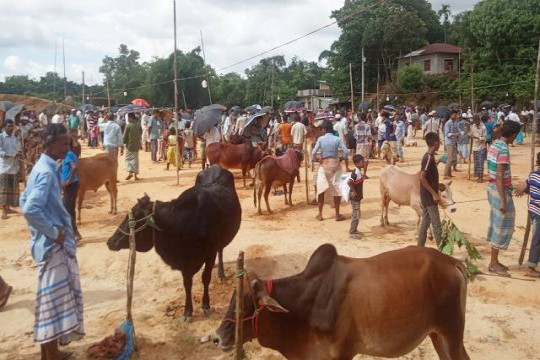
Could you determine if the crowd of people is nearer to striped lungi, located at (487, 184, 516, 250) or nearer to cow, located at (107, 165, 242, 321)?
striped lungi, located at (487, 184, 516, 250)

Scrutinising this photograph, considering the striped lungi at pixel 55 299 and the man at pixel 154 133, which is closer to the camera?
the striped lungi at pixel 55 299

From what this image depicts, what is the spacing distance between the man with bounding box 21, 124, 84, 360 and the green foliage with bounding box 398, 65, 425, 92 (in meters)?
40.1

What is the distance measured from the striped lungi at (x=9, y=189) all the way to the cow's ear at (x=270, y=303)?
27.9ft

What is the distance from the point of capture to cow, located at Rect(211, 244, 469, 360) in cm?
345

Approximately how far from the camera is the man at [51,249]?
3.92 m

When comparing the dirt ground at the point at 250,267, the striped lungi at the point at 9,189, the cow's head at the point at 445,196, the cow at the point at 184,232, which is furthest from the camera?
the striped lungi at the point at 9,189

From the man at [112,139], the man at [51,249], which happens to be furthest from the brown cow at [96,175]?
the man at [51,249]

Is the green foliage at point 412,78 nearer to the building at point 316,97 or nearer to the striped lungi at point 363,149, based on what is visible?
the building at point 316,97

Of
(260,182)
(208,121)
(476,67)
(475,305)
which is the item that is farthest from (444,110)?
(476,67)

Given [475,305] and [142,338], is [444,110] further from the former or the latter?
[142,338]

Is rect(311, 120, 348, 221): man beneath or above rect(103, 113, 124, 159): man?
beneath

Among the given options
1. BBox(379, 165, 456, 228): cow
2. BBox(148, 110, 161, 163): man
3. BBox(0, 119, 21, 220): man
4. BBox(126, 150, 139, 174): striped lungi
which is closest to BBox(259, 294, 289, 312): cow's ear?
BBox(379, 165, 456, 228): cow

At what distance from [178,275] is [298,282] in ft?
12.6

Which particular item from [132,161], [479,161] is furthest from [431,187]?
[132,161]
